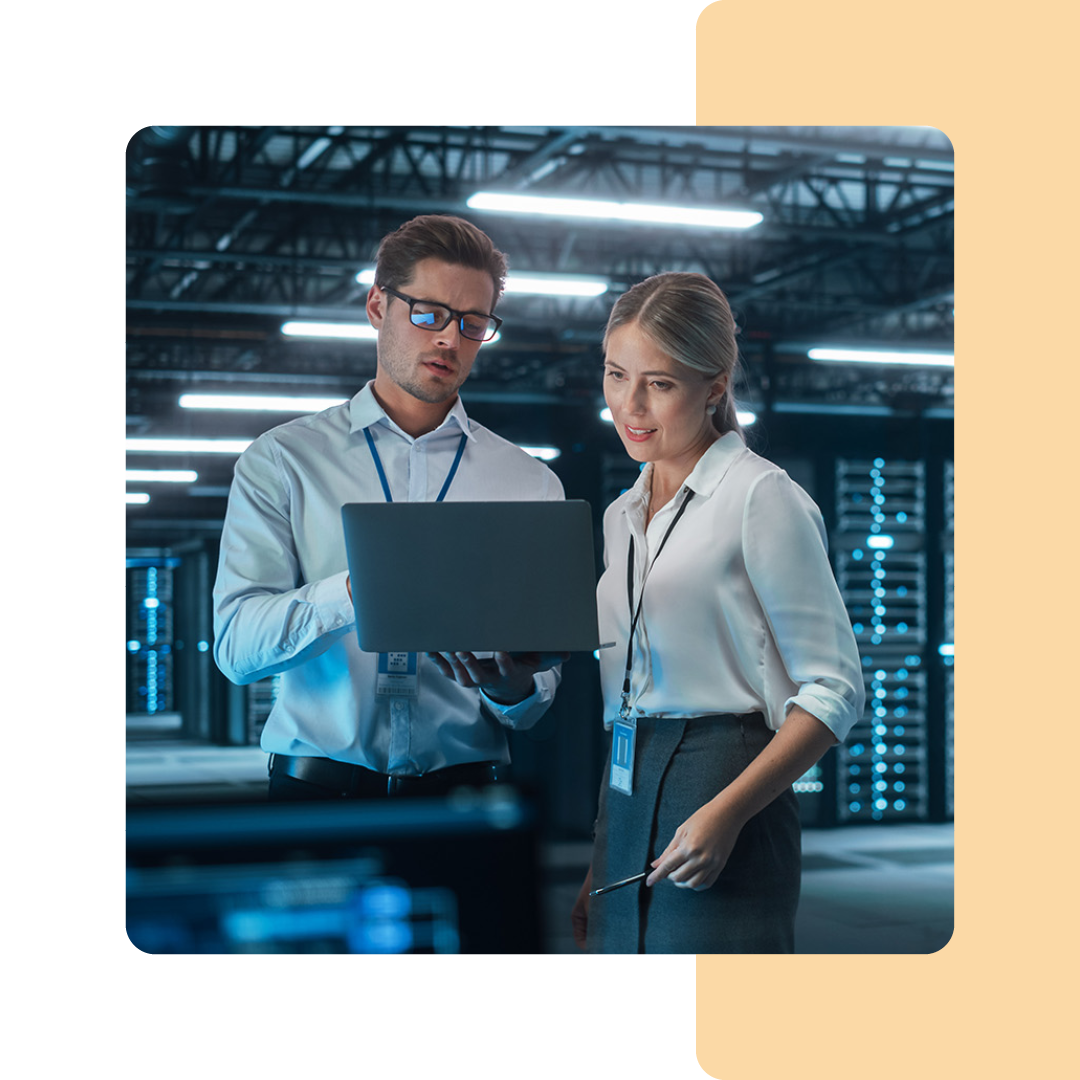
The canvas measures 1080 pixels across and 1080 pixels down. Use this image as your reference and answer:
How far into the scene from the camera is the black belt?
2816 millimetres

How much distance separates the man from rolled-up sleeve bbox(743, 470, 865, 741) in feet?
1.84

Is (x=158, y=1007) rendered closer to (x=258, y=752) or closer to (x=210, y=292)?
(x=258, y=752)

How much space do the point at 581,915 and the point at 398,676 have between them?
67cm

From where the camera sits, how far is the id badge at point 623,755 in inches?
102

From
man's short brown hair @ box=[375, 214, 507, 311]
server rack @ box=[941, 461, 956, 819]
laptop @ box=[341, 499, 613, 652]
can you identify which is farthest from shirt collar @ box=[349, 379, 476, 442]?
server rack @ box=[941, 461, 956, 819]

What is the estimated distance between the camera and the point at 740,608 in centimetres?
252

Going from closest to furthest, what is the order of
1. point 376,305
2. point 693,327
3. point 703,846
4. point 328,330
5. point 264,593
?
point 703,846, point 693,327, point 264,593, point 376,305, point 328,330

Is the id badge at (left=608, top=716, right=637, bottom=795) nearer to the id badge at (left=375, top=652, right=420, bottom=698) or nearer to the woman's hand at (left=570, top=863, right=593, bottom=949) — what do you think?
the woman's hand at (left=570, top=863, right=593, bottom=949)

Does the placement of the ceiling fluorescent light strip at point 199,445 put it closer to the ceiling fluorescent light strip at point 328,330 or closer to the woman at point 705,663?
the ceiling fluorescent light strip at point 328,330

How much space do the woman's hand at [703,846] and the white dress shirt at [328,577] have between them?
1.63 ft

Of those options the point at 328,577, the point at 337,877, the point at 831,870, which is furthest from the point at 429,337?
the point at 831,870

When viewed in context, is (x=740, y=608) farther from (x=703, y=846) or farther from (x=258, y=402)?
(x=258, y=402)

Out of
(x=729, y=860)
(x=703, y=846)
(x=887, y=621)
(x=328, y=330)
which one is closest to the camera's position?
(x=703, y=846)

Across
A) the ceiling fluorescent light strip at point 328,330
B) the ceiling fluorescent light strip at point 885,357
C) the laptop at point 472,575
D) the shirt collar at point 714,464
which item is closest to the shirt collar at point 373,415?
the ceiling fluorescent light strip at point 328,330
